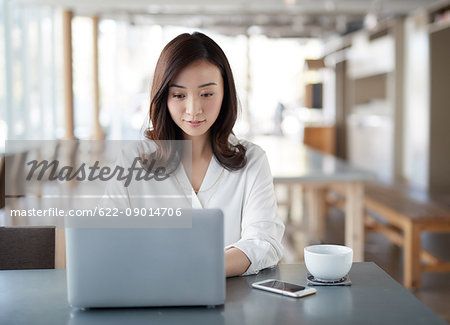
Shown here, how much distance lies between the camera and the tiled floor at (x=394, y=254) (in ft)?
12.5

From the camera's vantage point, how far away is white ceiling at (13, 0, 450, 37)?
366 inches

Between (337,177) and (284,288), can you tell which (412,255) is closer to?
(337,177)

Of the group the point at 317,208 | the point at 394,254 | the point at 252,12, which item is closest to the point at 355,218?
the point at 394,254

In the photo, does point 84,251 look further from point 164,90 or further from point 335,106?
point 335,106

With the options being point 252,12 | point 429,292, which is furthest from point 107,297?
point 252,12

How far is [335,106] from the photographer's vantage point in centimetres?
1263

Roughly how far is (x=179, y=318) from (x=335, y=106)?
11.9 metres

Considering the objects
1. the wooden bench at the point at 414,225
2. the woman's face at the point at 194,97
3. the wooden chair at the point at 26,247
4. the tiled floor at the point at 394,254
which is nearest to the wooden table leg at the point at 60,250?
the wooden chair at the point at 26,247

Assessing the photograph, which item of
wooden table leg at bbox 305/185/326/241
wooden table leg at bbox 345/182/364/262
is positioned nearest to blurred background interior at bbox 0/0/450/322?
wooden table leg at bbox 305/185/326/241

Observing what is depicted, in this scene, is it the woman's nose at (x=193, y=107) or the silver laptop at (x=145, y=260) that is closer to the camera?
the silver laptop at (x=145, y=260)

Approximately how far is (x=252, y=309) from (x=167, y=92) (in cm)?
71

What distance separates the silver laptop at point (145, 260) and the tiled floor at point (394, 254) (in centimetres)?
273

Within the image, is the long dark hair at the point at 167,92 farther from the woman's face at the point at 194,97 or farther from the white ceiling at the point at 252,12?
the white ceiling at the point at 252,12

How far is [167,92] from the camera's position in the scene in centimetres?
162
